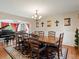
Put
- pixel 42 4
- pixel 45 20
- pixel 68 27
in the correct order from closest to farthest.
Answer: pixel 42 4
pixel 68 27
pixel 45 20

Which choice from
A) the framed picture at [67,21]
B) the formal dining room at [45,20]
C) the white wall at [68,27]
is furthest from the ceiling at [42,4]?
the framed picture at [67,21]

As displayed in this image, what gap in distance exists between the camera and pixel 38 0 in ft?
14.3

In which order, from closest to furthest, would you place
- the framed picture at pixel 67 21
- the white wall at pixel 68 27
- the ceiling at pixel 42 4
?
the ceiling at pixel 42 4
the white wall at pixel 68 27
the framed picture at pixel 67 21

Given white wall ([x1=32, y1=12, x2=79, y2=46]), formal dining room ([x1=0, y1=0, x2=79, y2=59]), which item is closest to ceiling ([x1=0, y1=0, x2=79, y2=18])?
formal dining room ([x1=0, y1=0, x2=79, y2=59])

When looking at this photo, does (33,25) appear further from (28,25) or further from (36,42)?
(36,42)

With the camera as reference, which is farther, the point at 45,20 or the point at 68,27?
the point at 45,20

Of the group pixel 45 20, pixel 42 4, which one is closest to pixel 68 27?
pixel 45 20

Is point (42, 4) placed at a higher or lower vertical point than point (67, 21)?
higher

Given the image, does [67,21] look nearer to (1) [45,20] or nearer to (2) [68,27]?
(2) [68,27]

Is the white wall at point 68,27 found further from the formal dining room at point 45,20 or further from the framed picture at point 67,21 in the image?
the framed picture at point 67,21

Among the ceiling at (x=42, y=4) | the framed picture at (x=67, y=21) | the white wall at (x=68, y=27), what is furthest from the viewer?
the framed picture at (x=67, y=21)

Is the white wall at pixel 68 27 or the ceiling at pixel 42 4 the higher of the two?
the ceiling at pixel 42 4

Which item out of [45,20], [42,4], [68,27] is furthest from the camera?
[45,20]

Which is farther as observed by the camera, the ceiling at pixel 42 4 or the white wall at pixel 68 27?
the white wall at pixel 68 27
